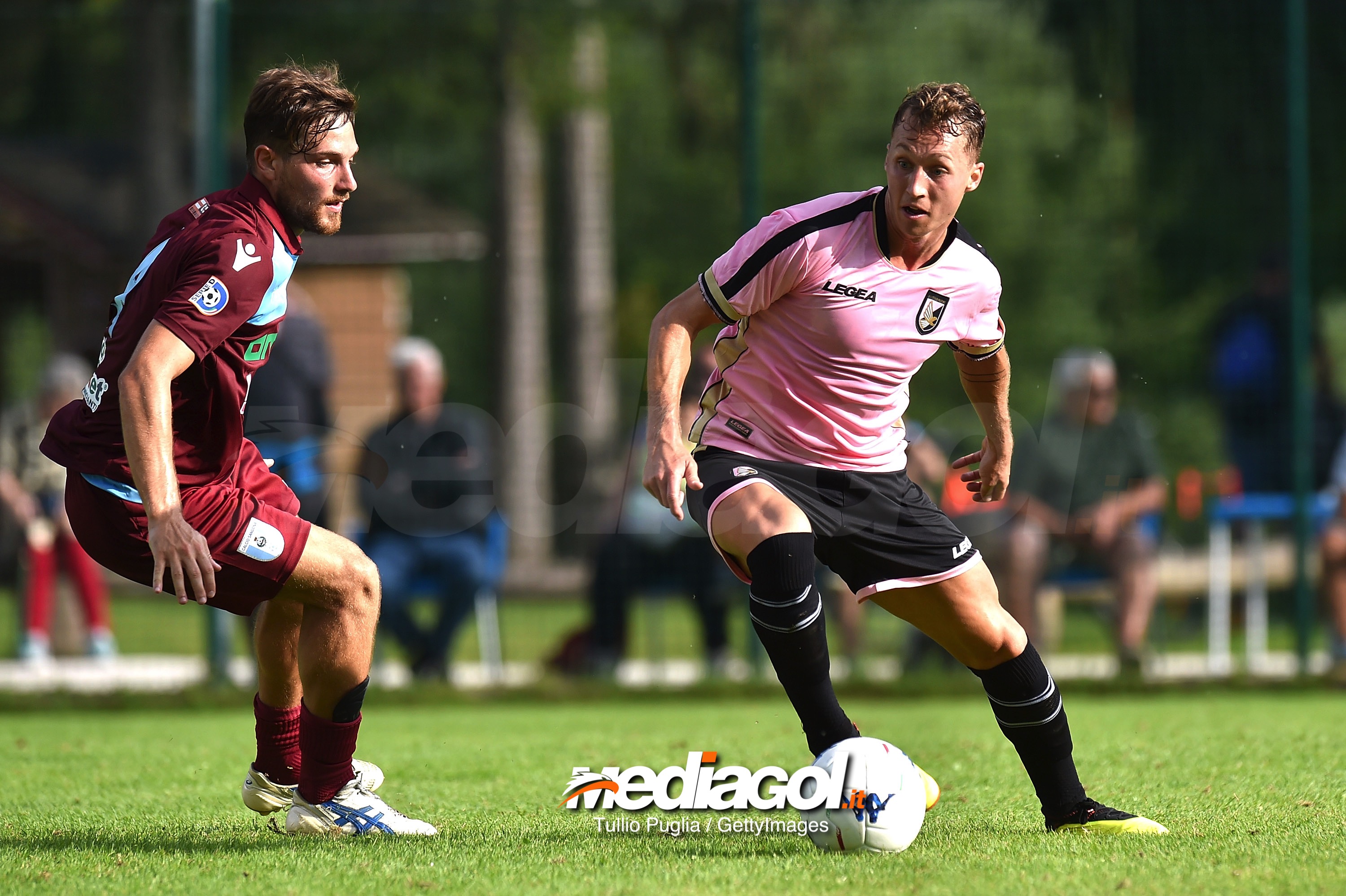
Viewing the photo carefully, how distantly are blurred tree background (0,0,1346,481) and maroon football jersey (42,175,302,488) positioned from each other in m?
4.69

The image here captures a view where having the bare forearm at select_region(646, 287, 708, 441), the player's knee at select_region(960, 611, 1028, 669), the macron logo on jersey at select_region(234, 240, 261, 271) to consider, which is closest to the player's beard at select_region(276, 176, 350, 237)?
the macron logo on jersey at select_region(234, 240, 261, 271)

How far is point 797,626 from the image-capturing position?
4.15 metres

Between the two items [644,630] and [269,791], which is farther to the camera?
[644,630]

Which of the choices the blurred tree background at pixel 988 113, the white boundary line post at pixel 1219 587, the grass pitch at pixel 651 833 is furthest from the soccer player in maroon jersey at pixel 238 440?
the white boundary line post at pixel 1219 587

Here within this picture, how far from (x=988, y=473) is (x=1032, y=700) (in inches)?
30.2

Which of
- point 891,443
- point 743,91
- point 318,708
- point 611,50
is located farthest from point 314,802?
point 611,50

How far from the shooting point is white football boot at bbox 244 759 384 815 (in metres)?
4.64

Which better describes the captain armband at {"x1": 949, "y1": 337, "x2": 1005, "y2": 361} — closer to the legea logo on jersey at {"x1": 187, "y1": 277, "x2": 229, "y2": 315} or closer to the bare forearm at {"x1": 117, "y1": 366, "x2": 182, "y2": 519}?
the legea logo on jersey at {"x1": 187, "y1": 277, "x2": 229, "y2": 315}

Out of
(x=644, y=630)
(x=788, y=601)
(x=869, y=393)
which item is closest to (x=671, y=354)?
(x=869, y=393)

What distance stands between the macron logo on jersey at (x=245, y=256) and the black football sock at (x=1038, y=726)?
2.31 meters

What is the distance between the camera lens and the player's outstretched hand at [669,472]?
4.07 meters

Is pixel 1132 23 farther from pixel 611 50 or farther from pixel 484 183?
pixel 484 183

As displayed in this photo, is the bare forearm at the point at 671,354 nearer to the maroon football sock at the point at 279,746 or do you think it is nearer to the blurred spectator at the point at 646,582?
the maroon football sock at the point at 279,746

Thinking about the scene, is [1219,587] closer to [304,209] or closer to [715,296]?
[715,296]
